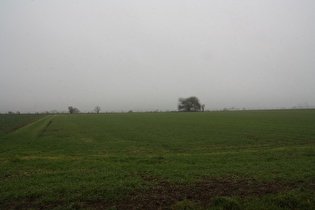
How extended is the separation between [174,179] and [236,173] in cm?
283

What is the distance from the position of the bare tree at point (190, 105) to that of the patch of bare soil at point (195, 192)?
139391 millimetres

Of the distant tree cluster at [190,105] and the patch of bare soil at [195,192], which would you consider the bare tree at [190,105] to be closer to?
the distant tree cluster at [190,105]

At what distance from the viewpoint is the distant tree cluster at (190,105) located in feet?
472

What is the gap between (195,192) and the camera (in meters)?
5.87

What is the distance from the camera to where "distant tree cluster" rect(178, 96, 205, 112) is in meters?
144

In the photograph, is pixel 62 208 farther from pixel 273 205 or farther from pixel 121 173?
pixel 273 205

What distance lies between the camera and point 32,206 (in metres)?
5.11

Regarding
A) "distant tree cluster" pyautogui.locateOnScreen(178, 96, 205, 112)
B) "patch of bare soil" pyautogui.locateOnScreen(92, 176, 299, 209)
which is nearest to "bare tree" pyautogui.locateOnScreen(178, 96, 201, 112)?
"distant tree cluster" pyautogui.locateOnScreen(178, 96, 205, 112)

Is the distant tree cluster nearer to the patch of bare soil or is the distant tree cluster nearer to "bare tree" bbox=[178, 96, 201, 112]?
"bare tree" bbox=[178, 96, 201, 112]

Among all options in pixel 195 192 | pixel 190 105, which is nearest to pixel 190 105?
pixel 190 105

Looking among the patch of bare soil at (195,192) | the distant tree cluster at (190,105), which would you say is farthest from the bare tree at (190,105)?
the patch of bare soil at (195,192)

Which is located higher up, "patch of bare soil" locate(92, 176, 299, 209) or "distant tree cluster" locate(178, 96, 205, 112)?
"distant tree cluster" locate(178, 96, 205, 112)

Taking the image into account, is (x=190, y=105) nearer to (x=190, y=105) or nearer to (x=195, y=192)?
(x=190, y=105)

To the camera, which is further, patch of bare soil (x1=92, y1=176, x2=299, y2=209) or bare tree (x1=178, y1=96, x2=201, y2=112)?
bare tree (x1=178, y1=96, x2=201, y2=112)
